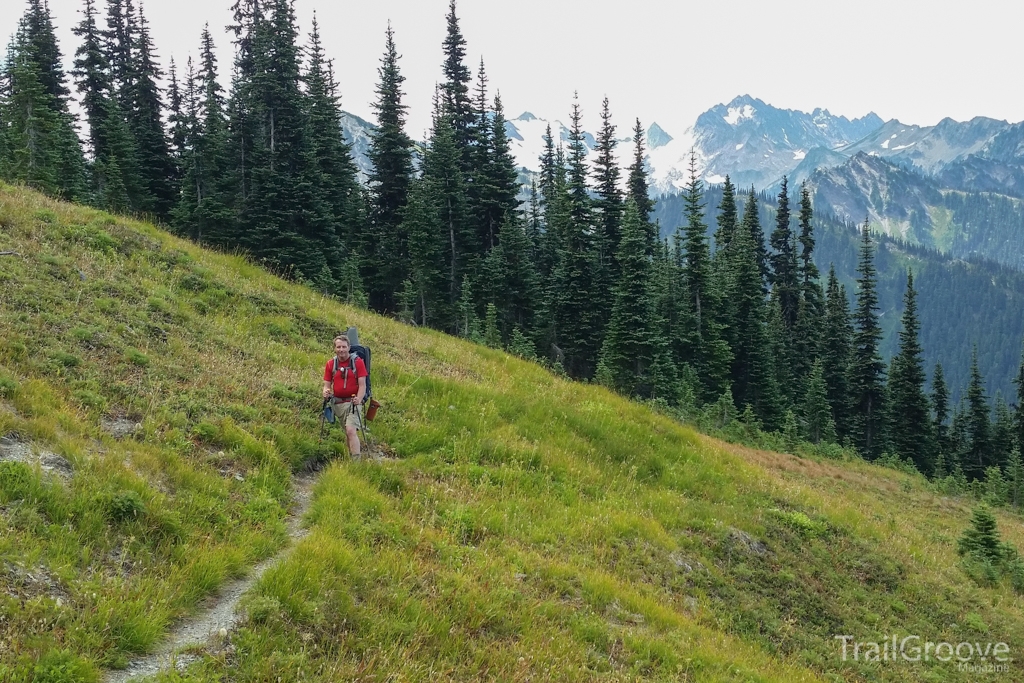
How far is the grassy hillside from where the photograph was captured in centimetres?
531

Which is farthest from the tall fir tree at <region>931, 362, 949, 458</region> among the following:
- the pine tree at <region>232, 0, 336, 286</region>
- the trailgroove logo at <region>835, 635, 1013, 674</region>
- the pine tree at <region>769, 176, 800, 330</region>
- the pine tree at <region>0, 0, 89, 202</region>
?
the pine tree at <region>0, 0, 89, 202</region>

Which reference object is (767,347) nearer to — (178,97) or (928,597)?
(928,597)

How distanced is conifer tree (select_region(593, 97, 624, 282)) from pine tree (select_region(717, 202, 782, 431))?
13.1 metres

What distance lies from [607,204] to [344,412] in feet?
127

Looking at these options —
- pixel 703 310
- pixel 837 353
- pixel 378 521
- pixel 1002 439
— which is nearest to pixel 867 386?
pixel 837 353

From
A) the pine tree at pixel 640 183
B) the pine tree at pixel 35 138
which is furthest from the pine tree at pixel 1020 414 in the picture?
the pine tree at pixel 35 138

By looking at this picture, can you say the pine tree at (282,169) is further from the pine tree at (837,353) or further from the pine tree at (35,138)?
the pine tree at (837,353)

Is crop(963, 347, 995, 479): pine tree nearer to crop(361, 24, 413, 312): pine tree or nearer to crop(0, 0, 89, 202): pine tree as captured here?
crop(361, 24, 413, 312): pine tree

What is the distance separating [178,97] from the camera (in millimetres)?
53906

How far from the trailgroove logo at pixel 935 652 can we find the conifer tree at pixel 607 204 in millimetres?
33254

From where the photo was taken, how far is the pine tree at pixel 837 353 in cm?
5900

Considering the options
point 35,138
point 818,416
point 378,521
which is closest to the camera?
point 378,521

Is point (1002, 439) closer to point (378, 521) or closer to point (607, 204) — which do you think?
point (607, 204)

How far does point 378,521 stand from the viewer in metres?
7.52
